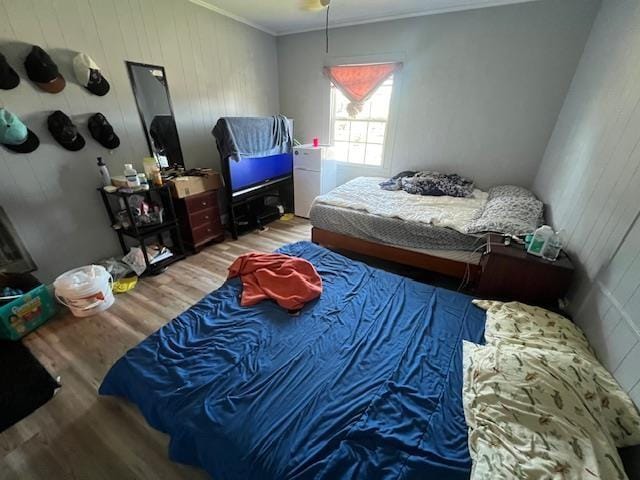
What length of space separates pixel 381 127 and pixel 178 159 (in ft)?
8.43

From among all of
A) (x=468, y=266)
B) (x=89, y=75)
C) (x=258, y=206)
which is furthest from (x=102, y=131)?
(x=468, y=266)

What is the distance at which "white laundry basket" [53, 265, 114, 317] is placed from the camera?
1.89 m

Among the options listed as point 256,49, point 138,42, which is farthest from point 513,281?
point 256,49

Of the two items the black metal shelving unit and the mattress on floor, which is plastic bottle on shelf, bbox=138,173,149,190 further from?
the mattress on floor

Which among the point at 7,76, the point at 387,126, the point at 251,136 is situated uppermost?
the point at 7,76

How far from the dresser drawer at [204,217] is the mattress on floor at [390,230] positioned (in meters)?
1.14

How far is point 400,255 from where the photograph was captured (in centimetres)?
239

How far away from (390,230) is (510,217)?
905 mm

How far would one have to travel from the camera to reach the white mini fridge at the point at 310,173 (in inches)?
140

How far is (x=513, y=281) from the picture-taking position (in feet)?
5.37

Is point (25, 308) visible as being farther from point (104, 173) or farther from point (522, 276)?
point (522, 276)

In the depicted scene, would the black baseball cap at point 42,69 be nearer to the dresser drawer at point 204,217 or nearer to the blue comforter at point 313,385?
the dresser drawer at point 204,217

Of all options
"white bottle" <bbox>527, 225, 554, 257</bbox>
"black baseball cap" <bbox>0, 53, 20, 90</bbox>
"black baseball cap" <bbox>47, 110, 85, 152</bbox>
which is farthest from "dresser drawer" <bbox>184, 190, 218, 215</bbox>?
"white bottle" <bbox>527, 225, 554, 257</bbox>

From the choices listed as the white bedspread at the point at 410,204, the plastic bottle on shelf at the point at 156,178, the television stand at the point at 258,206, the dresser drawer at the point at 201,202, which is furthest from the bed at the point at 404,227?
the plastic bottle on shelf at the point at 156,178
